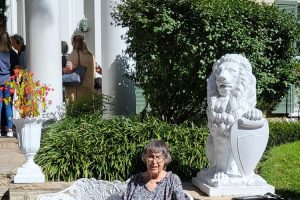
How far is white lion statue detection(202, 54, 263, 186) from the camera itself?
5.39 metres

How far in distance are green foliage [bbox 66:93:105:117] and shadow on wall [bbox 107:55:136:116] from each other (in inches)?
9.2

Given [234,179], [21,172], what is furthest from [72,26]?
[234,179]

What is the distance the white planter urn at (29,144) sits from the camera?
599 centimetres

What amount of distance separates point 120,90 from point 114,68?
36 cm

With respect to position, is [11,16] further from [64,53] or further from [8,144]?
[8,144]

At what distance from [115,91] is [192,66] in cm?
174

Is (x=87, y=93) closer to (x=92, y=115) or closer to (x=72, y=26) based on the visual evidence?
(x=92, y=115)

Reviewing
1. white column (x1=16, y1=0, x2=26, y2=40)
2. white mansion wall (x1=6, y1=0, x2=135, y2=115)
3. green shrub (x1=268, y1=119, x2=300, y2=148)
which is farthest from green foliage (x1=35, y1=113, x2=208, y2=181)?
white column (x1=16, y1=0, x2=26, y2=40)

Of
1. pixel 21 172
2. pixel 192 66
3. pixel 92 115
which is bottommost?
pixel 21 172

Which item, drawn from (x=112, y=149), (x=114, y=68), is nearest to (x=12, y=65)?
(x=114, y=68)

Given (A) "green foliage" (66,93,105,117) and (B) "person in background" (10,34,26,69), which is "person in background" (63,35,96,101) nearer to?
(B) "person in background" (10,34,26,69)

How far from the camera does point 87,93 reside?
30.7 ft

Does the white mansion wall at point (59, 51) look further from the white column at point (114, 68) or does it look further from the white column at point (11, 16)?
the white column at point (11, 16)

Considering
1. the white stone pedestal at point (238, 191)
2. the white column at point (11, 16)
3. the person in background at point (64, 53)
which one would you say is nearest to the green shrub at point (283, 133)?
the white stone pedestal at point (238, 191)
